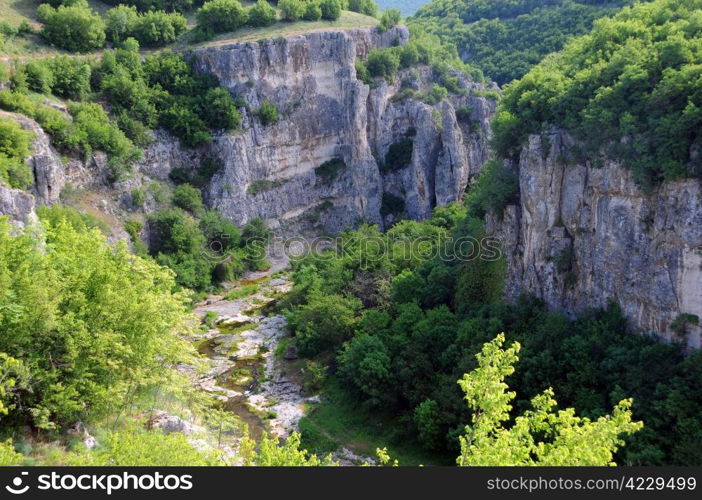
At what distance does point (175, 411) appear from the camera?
2489 centimetres

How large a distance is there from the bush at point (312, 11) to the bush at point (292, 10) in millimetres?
464

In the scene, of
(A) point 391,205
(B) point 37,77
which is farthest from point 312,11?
(B) point 37,77

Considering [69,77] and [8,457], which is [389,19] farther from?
[8,457]

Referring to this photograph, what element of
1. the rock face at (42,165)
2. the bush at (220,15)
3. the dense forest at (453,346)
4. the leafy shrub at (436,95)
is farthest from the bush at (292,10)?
the dense forest at (453,346)

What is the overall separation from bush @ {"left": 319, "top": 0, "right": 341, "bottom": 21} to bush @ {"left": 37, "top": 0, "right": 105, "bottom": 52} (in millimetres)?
21494

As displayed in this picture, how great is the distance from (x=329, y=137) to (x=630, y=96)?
118ft

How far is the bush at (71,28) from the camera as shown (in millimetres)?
49625

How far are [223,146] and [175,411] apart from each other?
31672mm

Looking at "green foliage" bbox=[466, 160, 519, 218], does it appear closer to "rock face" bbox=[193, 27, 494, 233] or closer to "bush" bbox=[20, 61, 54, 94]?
"rock face" bbox=[193, 27, 494, 233]

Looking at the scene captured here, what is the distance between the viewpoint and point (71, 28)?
164ft

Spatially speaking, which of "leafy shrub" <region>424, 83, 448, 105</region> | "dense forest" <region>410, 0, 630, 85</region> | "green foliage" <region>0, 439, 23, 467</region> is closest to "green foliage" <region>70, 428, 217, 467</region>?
"green foliage" <region>0, 439, 23, 467</region>

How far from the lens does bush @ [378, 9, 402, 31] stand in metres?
62.1

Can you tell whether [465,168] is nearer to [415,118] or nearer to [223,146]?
[415,118]

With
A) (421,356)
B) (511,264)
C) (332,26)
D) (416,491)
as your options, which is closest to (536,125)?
(511,264)
